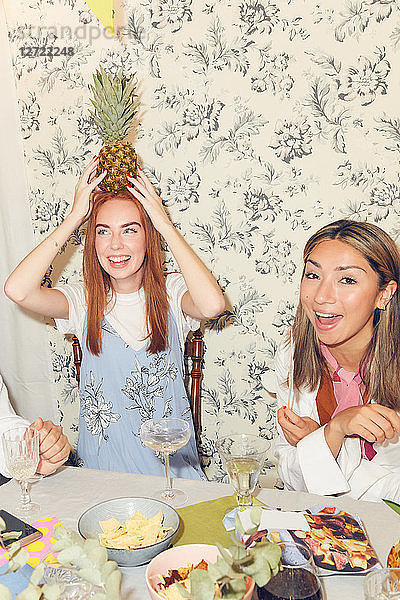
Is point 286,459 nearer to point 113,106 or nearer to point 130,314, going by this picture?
point 130,314

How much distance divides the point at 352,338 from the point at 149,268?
0.72 m

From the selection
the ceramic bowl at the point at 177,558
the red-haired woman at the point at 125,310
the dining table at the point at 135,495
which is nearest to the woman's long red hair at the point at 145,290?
the red-haired woman at the point at 125,310

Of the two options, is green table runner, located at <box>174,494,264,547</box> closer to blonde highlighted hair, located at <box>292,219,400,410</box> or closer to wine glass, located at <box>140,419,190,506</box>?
wine glass, located at <box>140,419,190,506</box>

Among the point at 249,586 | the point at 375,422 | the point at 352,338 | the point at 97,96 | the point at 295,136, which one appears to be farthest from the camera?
the point at 295,136

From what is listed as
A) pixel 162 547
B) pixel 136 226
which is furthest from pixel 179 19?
pixel 162 547

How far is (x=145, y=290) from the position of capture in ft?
7.39

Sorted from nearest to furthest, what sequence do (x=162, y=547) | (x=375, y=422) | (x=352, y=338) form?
(x=162, y=547) → (x=375, y=422) → (x=352, y=338)

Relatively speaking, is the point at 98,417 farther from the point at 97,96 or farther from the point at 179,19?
the point at 179,19

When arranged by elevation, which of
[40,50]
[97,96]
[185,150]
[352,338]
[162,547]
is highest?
[40,50]

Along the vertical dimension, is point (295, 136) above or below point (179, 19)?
below

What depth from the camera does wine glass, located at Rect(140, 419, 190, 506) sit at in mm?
1518

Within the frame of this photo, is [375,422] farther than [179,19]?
No

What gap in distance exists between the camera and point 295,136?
2293 mm

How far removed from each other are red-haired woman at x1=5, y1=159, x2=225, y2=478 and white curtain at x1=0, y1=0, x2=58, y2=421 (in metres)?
0.39
